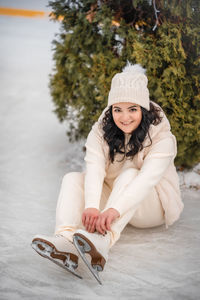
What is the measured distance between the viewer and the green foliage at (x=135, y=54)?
3.20 meters

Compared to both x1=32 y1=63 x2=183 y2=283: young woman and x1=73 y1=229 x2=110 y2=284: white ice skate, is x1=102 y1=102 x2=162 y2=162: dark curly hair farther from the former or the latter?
x1=73 y1=229 x2=110 y2=284: white ice skate

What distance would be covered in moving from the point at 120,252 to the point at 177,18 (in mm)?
2133

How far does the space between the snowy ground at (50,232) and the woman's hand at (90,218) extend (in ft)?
0.92

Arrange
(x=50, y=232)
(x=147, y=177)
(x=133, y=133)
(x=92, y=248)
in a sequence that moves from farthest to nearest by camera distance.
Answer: (x=50, y=232) < (x=133, y=133) < (x=147, y=177) < (x=92, y=248)

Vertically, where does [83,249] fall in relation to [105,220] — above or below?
below

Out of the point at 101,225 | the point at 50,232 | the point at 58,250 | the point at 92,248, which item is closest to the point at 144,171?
the point at 101,225

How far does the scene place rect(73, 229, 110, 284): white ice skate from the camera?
6.25 ft

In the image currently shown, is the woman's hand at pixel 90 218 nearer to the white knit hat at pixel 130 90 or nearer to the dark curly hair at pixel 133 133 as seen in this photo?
the dark curly hair at pixel 133 133

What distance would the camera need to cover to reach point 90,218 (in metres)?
2.09

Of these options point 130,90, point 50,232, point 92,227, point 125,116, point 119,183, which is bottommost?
point 50,232

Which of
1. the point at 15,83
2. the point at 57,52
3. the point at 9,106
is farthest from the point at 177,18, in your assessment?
the point at 15,83

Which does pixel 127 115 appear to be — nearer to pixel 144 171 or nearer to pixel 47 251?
pixel 144 171

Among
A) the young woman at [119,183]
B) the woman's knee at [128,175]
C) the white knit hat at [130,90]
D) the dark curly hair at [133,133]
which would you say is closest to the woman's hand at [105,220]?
the young woman at [119,183]

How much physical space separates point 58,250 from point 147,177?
70 centimetres
